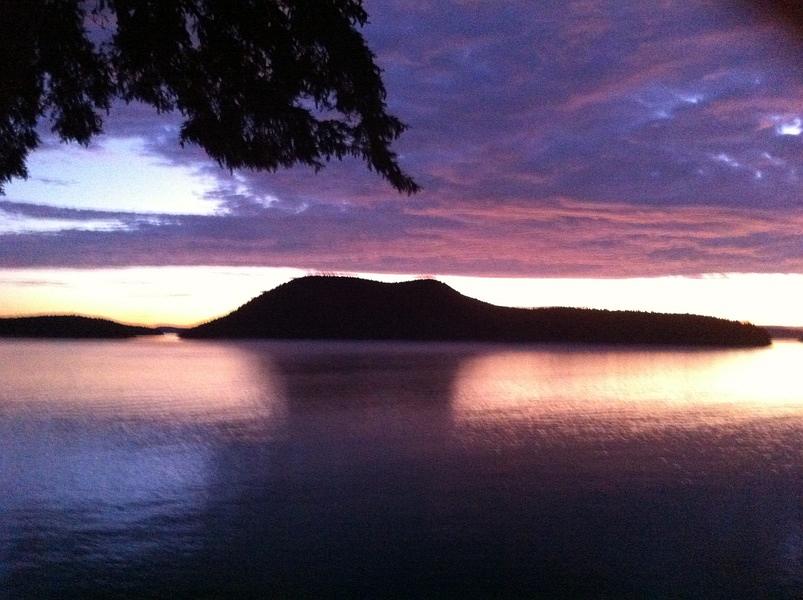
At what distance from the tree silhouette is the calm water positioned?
341cm

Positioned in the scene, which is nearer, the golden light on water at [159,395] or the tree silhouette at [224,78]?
the tree silhouette at [224,78]

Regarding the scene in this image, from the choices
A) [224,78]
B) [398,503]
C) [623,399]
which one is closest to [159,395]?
[623,399]

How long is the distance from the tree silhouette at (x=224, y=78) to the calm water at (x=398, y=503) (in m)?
3.41

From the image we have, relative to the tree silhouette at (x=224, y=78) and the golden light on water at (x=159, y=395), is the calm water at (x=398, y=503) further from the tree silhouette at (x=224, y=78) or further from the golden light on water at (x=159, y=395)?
the tree silhouette at (x=224, y=78)

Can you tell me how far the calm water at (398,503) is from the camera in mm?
6344

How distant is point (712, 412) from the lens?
2066 cm

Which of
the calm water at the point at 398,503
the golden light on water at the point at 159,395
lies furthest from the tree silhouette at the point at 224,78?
the golden light on water at the point at 159,395

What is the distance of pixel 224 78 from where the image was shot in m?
6.48

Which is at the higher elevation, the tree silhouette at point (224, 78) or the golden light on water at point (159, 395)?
the tree silhouette at point (224, 78)

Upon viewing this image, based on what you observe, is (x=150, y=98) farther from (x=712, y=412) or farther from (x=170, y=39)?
(x=712, y=412)

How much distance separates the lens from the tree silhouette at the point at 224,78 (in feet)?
20.2

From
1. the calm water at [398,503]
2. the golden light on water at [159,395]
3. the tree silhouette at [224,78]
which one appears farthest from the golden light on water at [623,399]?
the tree silhouette at [224,78]

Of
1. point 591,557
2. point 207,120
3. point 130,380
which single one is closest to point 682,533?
point 591,557

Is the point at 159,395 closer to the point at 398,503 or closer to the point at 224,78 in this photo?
the point at 398,503
